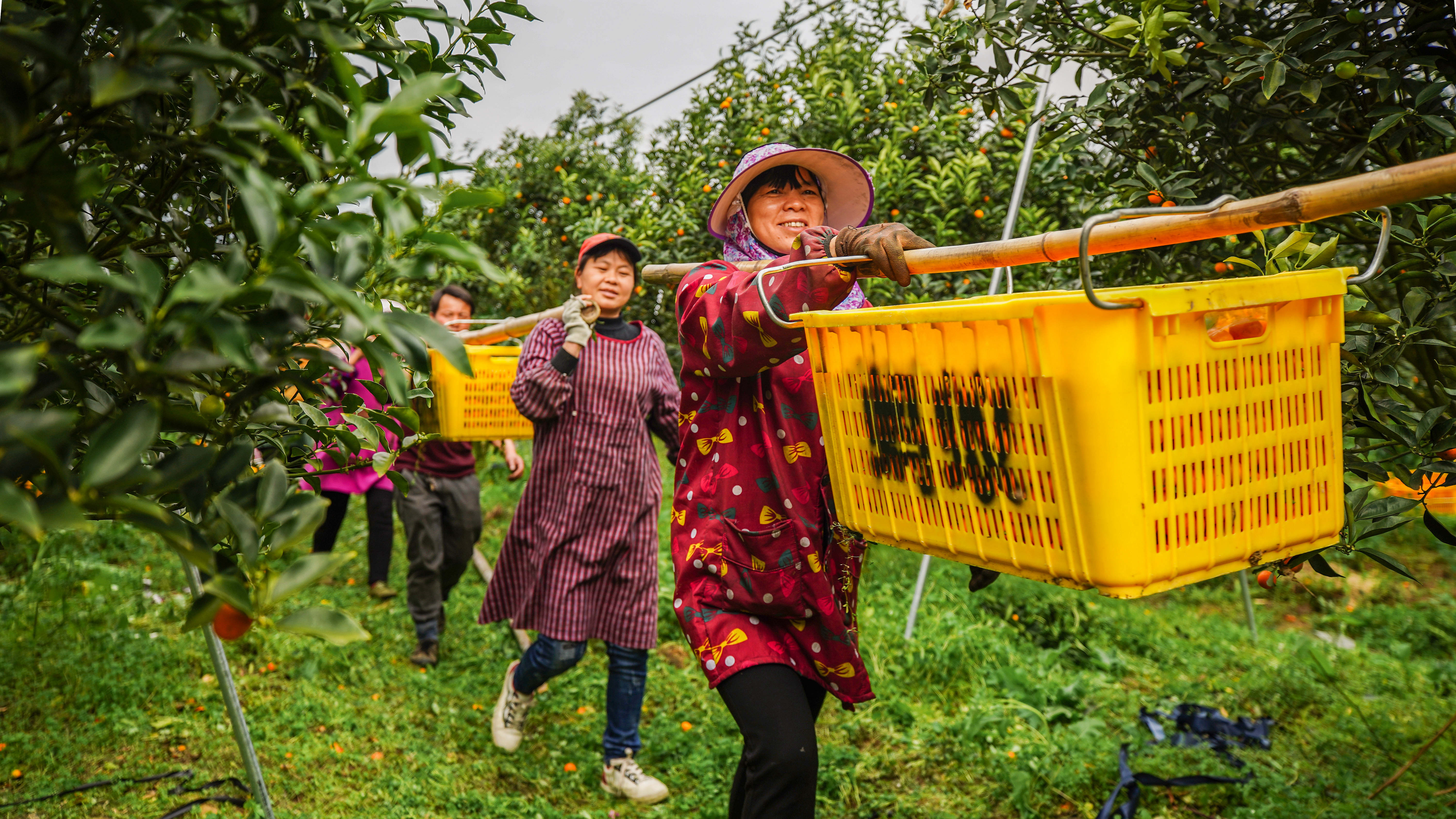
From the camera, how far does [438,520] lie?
4293 mm

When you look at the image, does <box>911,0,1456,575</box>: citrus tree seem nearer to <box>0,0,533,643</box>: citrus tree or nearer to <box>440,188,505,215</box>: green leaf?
<box>440,188,505,215</box>: green leaf

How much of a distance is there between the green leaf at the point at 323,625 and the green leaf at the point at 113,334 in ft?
0.86

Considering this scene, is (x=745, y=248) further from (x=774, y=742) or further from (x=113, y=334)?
(x=113, y=334)

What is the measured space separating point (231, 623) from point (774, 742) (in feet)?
3.88

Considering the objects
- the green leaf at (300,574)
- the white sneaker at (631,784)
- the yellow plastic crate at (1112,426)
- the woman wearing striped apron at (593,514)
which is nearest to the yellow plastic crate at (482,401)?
the woman wearing striped apron at (593,514)

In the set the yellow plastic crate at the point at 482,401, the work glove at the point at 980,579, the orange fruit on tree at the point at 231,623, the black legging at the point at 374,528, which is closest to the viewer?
the orange fruit on tree at the point at 231,623

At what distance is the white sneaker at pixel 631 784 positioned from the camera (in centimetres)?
309

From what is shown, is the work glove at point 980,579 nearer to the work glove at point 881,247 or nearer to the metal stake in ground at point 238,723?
the work glove at point 881,247

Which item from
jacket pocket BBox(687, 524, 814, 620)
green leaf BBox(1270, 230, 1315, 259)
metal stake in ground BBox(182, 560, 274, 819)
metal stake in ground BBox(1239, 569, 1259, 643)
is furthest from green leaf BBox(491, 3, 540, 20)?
metal stake in ground BBox(1239, 569, 1259, 643)

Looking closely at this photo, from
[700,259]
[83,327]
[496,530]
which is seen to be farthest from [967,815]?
[496,530]

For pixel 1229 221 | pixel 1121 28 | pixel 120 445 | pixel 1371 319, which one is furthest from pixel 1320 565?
pixel 120 445

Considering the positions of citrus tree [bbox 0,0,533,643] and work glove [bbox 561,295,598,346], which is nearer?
citrus tree [bbox 0,0,533,643]

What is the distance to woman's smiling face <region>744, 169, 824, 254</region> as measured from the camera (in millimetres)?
2254

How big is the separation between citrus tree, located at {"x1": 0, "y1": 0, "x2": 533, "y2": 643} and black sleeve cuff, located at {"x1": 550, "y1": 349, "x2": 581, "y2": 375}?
82.0 inches
